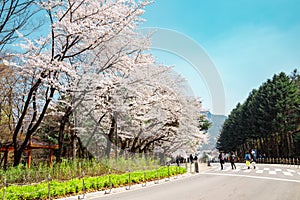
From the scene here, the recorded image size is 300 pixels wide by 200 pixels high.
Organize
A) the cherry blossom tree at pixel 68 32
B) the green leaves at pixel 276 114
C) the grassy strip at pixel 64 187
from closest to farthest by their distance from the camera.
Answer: the grassy strip at pixel 64 187, the cherry blossom tree at pixel 68 32, the green leaves at pixel 276 114

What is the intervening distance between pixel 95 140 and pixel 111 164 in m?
13.7

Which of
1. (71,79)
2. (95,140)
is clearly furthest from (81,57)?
(95,140)

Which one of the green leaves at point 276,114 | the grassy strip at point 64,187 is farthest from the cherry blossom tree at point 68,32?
the green leaves at point 276,114

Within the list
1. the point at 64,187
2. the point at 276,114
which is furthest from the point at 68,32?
the point at 276,114

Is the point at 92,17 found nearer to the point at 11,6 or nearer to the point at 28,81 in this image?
the point at 11,6

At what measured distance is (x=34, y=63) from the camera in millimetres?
12469

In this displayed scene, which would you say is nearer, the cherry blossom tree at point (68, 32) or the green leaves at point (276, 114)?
the cherry blossom tree at point (68, 32)

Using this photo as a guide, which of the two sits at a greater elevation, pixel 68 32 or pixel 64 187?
pixel 68 32

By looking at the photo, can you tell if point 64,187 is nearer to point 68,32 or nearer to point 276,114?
point 68,32

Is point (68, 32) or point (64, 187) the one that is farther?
point (68, 32)

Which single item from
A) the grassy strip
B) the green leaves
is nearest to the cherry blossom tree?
the grassy strip

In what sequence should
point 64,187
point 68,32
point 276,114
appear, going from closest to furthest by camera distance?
point 64,187, point 68,32, point 276,114

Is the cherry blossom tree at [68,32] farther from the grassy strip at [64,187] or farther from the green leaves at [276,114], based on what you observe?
the green leaves at [276,114]

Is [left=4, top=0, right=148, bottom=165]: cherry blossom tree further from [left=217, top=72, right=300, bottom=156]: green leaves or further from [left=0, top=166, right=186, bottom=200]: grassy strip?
[left=217, top=72, right=300, bottom=156]: green leaves
